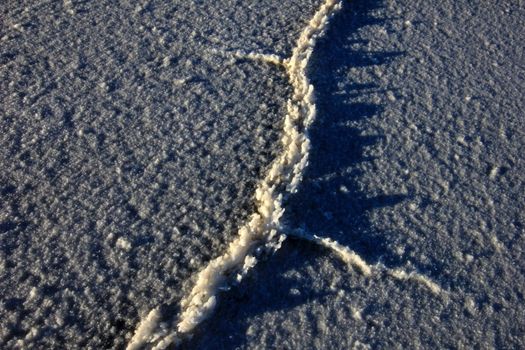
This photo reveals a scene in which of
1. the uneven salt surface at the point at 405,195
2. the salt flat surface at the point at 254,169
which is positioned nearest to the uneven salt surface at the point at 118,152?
the salt flat surface at the point at 254,169

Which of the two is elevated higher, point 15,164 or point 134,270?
point 15,164

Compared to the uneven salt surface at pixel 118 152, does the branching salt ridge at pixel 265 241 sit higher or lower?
lower

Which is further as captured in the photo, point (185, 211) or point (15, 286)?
point (185, 211)

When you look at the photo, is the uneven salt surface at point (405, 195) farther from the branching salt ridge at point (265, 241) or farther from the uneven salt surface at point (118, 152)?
the uneven salt surface at point (118, 152)

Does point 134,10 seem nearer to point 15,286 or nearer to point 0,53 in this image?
point 0,53

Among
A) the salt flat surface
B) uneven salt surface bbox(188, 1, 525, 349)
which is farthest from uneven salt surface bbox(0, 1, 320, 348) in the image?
uneven salt surface bbox(188, 1, 525, 349)

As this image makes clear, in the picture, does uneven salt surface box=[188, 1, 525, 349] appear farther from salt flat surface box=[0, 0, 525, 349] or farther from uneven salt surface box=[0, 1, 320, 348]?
uneven salt surface box=[0, 1, 320, 348]

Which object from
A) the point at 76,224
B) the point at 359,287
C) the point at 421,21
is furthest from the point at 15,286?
the point at 421,21
